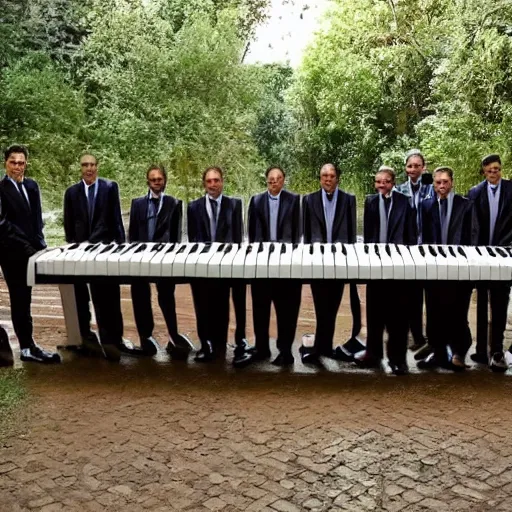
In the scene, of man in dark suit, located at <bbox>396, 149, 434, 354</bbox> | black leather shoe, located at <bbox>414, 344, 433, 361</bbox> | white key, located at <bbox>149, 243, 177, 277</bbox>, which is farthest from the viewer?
man in dark suit, located at <bbox>396, 149, 434, 354</bbox>

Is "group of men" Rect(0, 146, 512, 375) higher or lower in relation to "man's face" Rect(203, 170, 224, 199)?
lower

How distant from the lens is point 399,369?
4.50 metres

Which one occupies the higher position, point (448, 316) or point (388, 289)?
point (388, 289)

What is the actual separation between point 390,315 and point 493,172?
118cm

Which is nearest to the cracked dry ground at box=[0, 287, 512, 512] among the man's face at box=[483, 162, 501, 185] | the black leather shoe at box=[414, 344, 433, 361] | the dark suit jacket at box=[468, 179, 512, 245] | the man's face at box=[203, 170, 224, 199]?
the black leather shoe at box=[414, 344, 433, 361]

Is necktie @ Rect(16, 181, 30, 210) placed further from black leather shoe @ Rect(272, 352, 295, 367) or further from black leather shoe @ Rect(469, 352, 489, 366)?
black leather shoe @ Rect(469, 352, 489, 366)

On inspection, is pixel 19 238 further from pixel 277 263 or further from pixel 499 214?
pixel 499 214

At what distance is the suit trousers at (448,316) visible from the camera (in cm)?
439

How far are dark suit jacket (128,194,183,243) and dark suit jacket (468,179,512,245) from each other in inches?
79.8

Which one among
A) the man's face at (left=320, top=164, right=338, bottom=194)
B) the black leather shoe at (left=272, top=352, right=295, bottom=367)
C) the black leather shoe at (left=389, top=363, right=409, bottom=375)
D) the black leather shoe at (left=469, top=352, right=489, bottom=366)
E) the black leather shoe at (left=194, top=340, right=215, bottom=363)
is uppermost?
the man's face at (left=320, top=164, right=338, bottom=194)

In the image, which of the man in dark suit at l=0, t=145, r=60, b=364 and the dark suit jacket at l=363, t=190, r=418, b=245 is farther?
the dark suit jacket at l=363, t=190, r=418, b=245

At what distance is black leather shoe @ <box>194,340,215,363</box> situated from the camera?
4.75 m

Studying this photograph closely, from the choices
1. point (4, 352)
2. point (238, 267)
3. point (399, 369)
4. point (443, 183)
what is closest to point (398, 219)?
point (443, 183)

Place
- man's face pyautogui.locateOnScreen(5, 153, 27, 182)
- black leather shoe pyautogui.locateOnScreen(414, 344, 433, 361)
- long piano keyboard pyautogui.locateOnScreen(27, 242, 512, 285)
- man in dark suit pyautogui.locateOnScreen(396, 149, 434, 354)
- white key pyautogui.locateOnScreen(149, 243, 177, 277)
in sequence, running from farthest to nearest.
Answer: man in dark suit pyautogui.locateOnScreen(396, 149, 434, 354)
black leather shoe pyautogui.locateOnScreen(414, 344, 433, 361)
man's face pyautogui.locateOnScreen(5, 153, 27, 182)
white key pyautogui.locateOnScreen(149, 243, 177, 277)
long piano keyboard pyautogui.locateOnScreen(27, 242, 512, 285)
